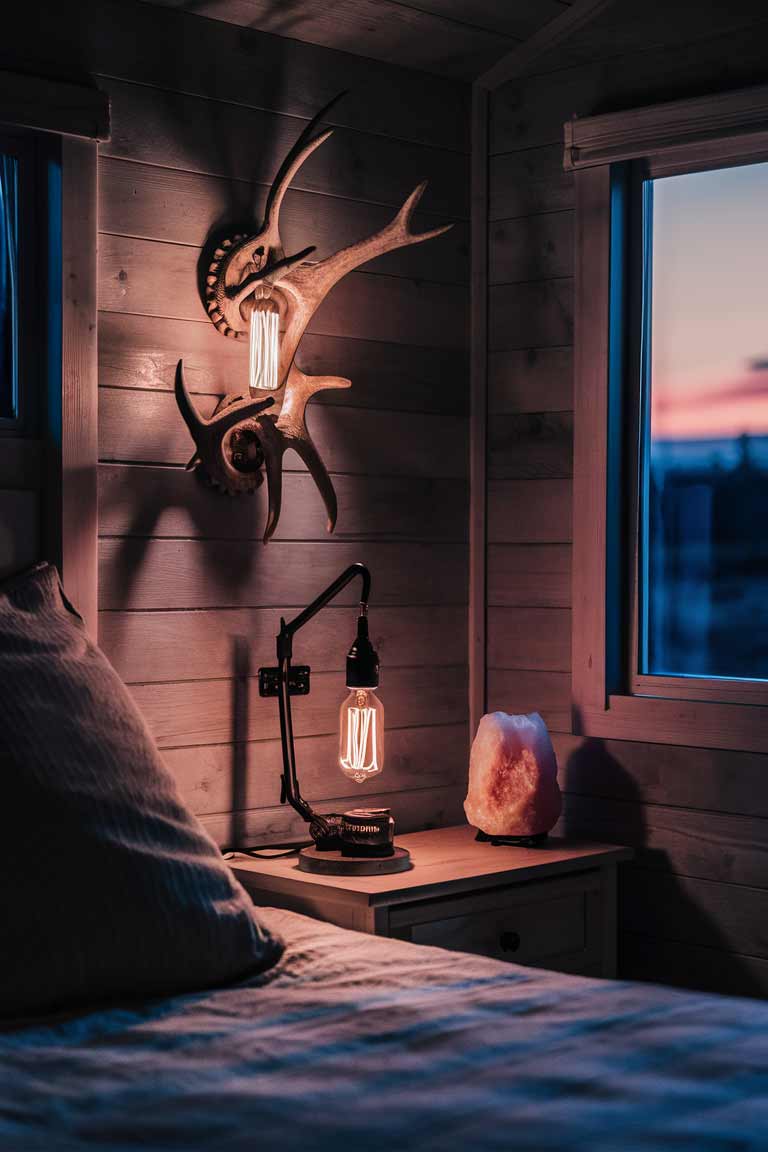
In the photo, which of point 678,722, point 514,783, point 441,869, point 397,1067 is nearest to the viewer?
point 397,1067

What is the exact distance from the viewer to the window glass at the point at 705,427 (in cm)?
281

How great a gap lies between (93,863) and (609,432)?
63.7 inches

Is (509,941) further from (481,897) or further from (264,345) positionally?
(264,345)

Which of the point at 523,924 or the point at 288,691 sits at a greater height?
the point at 288,691

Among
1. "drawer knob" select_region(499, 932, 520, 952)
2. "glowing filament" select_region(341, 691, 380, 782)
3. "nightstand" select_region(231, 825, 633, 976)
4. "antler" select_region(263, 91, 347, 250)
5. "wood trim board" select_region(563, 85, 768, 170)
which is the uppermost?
"wood trim board" select_region(563, 85, 768, 170)

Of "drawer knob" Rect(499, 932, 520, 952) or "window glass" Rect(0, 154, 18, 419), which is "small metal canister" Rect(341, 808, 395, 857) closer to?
"drawer knob" Rect(499, 932, 520, 952)

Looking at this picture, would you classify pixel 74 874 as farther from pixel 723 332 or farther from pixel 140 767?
pixel 723 332

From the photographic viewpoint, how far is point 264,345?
103 inches

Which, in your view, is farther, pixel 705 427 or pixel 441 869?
pixel 705 427

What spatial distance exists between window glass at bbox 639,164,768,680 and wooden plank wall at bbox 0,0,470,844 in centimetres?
42

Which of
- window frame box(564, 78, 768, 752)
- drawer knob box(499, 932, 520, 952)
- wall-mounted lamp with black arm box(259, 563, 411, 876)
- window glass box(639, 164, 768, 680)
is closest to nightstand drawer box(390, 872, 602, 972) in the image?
drawer knob box(499, 932, 520, 952)

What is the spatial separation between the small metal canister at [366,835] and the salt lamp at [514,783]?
1.06 feet

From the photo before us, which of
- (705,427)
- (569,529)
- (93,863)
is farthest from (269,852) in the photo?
(705,427)

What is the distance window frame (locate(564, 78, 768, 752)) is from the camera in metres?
2.89
